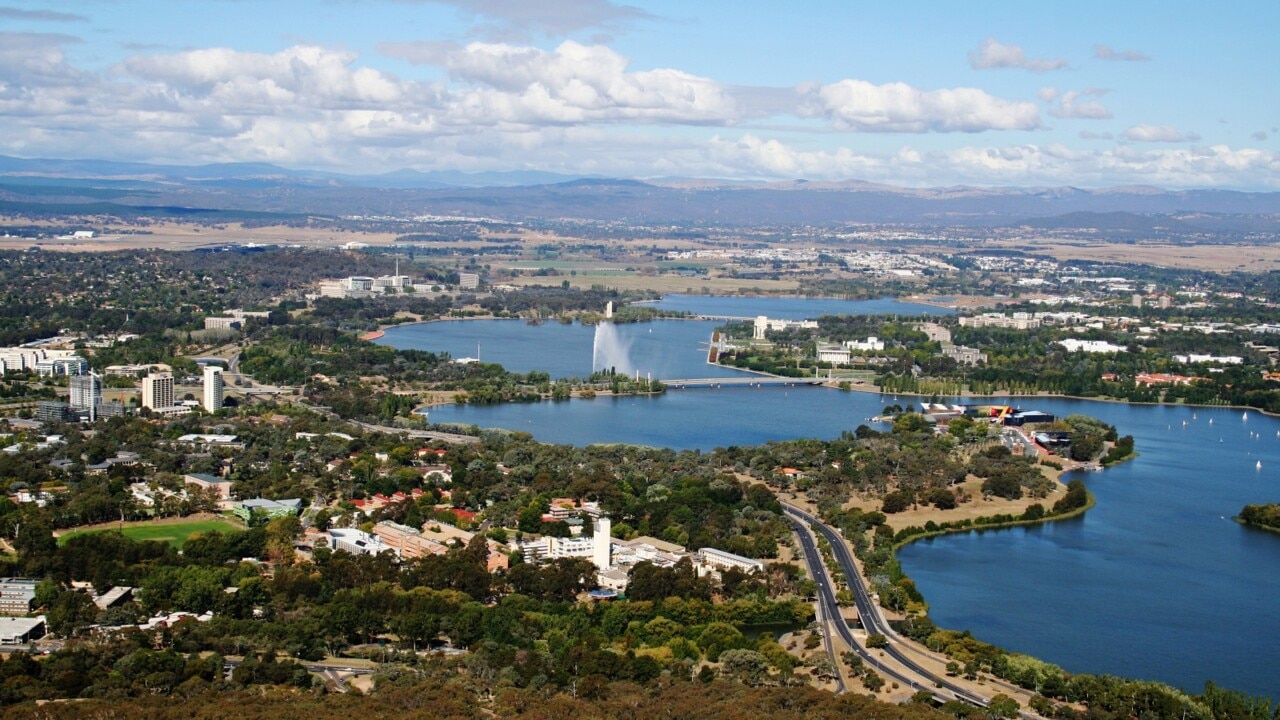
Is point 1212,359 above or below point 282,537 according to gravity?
above

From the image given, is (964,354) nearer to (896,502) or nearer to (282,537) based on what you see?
(896,502)

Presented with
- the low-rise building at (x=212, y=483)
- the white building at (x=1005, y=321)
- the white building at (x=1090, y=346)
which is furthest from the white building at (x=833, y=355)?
the low-rise building at (x=212, y=483)

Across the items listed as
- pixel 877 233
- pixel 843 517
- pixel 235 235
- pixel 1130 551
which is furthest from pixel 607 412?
pixel 877 233

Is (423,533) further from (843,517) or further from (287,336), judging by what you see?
(287,336)

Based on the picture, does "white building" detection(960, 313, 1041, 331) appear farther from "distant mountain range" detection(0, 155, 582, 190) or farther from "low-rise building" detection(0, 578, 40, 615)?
"distant mountain range" detection(0, 155, 582, 190)

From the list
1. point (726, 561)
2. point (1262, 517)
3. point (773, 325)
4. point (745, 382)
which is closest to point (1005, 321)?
point (773, 325)

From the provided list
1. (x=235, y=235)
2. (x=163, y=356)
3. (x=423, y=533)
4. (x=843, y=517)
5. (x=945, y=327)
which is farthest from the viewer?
(x=235, y=235)
